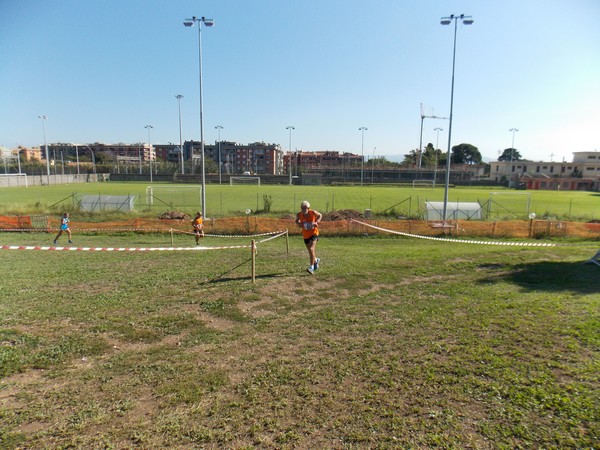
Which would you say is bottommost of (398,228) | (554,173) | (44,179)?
(398,228)

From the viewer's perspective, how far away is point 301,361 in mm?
4746

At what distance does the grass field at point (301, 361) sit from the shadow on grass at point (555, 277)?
9 centimetres

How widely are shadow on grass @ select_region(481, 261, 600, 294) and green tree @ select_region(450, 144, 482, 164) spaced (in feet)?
495

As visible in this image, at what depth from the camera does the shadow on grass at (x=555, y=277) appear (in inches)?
314

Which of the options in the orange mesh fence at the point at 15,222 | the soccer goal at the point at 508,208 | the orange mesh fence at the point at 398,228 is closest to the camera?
the orange mesh fence at the point at 398,228

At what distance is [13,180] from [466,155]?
148144 millimetres

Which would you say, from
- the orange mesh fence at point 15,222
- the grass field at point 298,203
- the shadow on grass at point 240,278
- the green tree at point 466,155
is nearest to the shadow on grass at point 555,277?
the shadow on grass at point 240,278

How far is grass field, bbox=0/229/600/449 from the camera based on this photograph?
3.42 metres

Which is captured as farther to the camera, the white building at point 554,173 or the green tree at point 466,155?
the green tree at point 466,155

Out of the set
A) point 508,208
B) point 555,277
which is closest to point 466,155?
point 508,208

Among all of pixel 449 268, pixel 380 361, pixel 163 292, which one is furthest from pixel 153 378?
pixel 449 268

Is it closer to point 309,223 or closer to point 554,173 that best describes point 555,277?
point 309,223

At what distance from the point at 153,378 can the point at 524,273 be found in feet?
29.7

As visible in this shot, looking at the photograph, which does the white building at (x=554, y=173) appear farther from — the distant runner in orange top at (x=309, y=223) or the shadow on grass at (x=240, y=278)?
the shadow on grass at (x=240, y=278)
